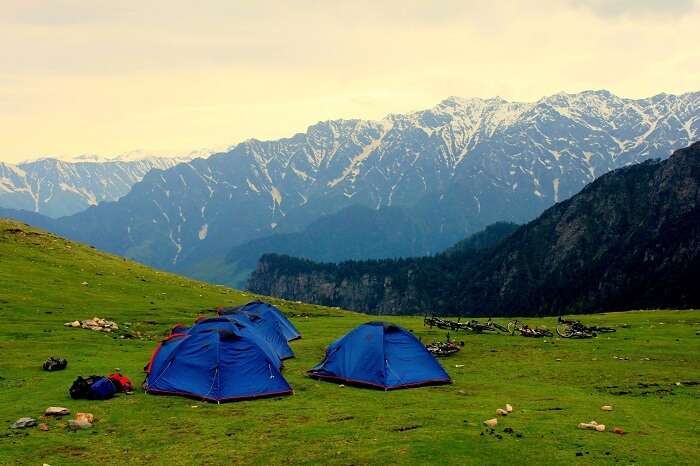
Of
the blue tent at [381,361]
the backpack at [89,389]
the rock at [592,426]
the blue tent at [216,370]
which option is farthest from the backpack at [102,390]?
the rock at [592,426]

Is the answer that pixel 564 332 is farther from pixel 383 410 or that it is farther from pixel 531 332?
pixel 383 410

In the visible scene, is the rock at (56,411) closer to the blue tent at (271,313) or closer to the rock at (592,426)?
the rock at (592,426)

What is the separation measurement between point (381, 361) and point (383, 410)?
556 cm

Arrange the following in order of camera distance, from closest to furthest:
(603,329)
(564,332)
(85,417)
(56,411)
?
(85,417) → (56,411) → (564,332) → (603,329)

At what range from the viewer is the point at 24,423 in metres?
20.7

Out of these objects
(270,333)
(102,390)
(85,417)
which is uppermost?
(270,333)

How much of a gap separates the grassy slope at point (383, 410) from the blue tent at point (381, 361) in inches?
37.9

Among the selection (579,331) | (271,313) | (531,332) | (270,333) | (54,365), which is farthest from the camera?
(579,331)

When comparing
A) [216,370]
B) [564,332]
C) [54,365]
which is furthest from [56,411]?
[564,332]

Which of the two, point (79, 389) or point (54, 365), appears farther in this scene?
point (54, 365)

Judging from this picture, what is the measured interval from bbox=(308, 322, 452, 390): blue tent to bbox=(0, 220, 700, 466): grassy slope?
96 centimetres

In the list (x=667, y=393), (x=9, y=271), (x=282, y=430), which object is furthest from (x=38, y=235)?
(x=667, y=393)

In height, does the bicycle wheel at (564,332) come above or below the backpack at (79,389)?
above

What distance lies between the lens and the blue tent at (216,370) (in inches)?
1042
